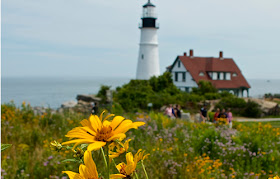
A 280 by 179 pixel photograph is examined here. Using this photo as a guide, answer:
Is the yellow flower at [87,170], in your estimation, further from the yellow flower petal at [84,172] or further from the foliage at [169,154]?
the foliage at [169,154]

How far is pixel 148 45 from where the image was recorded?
128 feet

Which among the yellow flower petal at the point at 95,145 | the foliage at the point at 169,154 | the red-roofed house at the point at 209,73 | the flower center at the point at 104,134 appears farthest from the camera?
the red-roofed house at the point at 209,73

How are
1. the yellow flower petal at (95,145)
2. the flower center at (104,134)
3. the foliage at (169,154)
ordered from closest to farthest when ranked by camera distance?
the yellow flower petal at (95,145) → the flower center at (104,134) → the foliage at (169,154)

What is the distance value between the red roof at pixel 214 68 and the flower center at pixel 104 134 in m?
36.5

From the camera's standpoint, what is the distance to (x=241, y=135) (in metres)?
7.73

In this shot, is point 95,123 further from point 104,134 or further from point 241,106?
point 241,106

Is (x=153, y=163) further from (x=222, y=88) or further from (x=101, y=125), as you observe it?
(x=222, y=88)

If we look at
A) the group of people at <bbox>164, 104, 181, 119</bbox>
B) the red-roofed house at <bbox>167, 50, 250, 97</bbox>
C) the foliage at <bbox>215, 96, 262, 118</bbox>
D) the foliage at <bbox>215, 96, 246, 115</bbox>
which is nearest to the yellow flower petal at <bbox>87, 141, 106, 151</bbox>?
the group of people at <bbox>164, 104, 181, 119</bbox>

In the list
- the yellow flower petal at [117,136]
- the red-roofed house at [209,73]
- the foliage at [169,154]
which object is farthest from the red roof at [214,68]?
the yellow flower petal at [117,136]

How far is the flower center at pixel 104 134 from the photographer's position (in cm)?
111

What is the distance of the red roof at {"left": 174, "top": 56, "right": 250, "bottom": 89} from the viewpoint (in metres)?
38.0

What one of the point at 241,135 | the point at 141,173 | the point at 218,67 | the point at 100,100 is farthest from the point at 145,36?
the point at 141,173

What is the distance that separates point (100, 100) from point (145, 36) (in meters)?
14.7

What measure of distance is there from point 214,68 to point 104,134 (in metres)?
38.8
